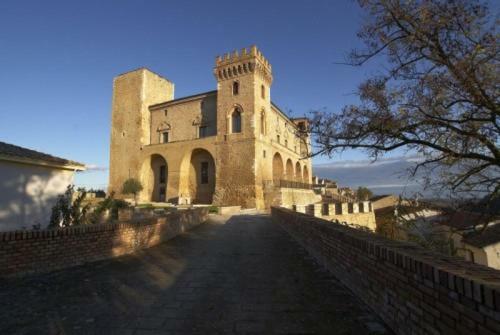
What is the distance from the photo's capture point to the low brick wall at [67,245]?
5.30 metres

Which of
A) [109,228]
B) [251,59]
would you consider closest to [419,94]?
[109,228]

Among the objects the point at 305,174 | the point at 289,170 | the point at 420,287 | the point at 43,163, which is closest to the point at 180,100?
the point at 289,170

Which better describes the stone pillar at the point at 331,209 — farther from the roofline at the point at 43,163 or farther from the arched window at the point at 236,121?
the roofline at the point at 43,163

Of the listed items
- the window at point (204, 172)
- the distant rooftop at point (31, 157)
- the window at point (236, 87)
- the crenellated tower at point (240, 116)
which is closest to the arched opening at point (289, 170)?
the crenellated tower at point (240, 116)

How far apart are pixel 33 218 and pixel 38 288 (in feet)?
21.0

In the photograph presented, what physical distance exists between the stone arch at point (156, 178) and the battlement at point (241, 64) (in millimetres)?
11996

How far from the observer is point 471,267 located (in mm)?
2646

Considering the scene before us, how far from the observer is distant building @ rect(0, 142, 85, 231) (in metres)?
9.16

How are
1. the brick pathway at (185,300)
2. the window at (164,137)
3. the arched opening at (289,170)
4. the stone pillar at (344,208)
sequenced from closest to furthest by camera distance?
the brick pathway at (185,300) → the stone pillar at (344,208) → the window at (164,137) → the arched opening at (289,170)

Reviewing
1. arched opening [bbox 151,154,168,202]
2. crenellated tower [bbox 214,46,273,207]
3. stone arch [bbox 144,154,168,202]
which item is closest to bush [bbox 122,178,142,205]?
stone arch [bbox 144,154,168,202]

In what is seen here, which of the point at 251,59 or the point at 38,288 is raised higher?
the point at 251,59

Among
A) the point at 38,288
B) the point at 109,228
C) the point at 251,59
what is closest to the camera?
the point at 38,288

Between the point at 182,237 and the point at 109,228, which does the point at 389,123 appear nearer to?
the point at 109,228

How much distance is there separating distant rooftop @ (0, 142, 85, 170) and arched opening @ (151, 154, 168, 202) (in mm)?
24527
